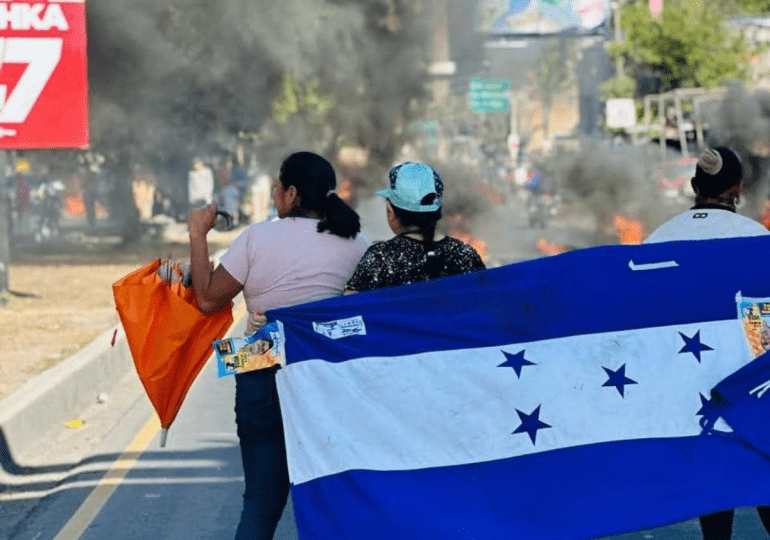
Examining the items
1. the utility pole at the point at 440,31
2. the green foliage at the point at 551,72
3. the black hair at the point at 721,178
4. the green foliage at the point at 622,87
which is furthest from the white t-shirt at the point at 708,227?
the green foliage at the point at 551,72

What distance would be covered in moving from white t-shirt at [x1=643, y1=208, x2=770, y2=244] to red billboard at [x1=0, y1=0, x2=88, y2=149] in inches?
542

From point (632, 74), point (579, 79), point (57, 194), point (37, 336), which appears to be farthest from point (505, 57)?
point (37, 336)

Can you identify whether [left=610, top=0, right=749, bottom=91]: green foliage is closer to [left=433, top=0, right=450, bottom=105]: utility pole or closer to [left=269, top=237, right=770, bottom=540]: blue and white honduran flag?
[left=433, top=0, right=450, bottom=105]: utility pole

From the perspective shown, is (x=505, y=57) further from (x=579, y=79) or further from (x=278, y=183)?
(x=278, y=183)

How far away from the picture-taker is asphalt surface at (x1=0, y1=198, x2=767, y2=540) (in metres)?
7.26

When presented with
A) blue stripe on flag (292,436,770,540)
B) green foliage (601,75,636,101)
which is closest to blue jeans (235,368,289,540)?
blue stripe on flag (292,436,770,540)

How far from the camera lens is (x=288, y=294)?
5145 mm

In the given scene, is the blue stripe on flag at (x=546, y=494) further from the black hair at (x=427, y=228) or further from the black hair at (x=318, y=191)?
the black hair at (x=318, y=191)

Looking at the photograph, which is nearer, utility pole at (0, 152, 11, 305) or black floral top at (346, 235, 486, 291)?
black floral top at (346, 235, 486, 291)

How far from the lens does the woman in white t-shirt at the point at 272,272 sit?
5074 mm

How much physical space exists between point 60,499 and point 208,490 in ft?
2.33

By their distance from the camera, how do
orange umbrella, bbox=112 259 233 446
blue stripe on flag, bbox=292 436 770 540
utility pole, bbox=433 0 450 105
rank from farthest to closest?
utility pole, bbox=433 0 450 105 → orange umbrella, bbox=112 259 233 446 → blue stripe on flag, bbox=292 436 770 540

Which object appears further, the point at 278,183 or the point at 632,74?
the point at 632,74

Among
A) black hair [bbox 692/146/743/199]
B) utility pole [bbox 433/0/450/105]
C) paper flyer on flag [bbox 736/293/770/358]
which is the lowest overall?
paper flyer on flag [bbox 736/293/770/358]
